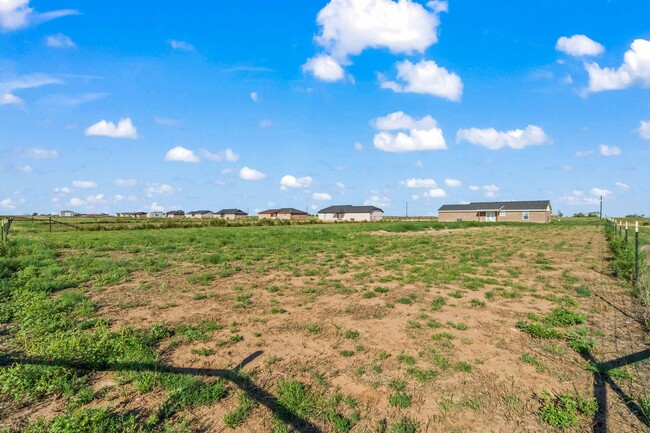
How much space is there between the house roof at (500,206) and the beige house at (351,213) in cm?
2322

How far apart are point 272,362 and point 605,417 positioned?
4.46 meters

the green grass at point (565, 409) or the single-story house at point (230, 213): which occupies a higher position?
the single-story house at point (230, 213)

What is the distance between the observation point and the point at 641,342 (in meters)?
6.33

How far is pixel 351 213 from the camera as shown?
353ft

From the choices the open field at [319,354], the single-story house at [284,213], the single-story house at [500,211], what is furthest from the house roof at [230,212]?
the open field at [319,354]

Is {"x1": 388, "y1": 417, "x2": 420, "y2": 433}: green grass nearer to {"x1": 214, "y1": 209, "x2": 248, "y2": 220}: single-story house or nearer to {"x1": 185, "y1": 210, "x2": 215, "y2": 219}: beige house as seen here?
{"x1": 214, "y1": 209, "x2": 248, "y2": 220}: single-story house

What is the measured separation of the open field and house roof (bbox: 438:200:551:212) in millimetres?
71093

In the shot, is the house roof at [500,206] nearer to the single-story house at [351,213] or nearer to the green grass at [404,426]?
the single-story house at [351,213]

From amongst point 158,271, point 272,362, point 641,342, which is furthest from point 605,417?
point 158,271

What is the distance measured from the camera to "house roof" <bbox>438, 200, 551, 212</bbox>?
72.9 meters

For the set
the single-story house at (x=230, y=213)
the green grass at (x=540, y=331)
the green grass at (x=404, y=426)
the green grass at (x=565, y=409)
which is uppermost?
the single-story house at (x=230, y=213)

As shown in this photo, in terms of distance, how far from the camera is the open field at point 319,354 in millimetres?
4180

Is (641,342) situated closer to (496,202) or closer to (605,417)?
(605,417)

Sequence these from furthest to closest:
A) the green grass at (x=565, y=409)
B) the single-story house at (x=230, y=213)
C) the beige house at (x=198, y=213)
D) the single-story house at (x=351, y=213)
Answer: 1. the beige house at (x=198, y=213)
2. the single-story house at (x=230, y=213)
3. the single-story house at (x=351, y=213)
4. the green grass at (x=565, y=409)
